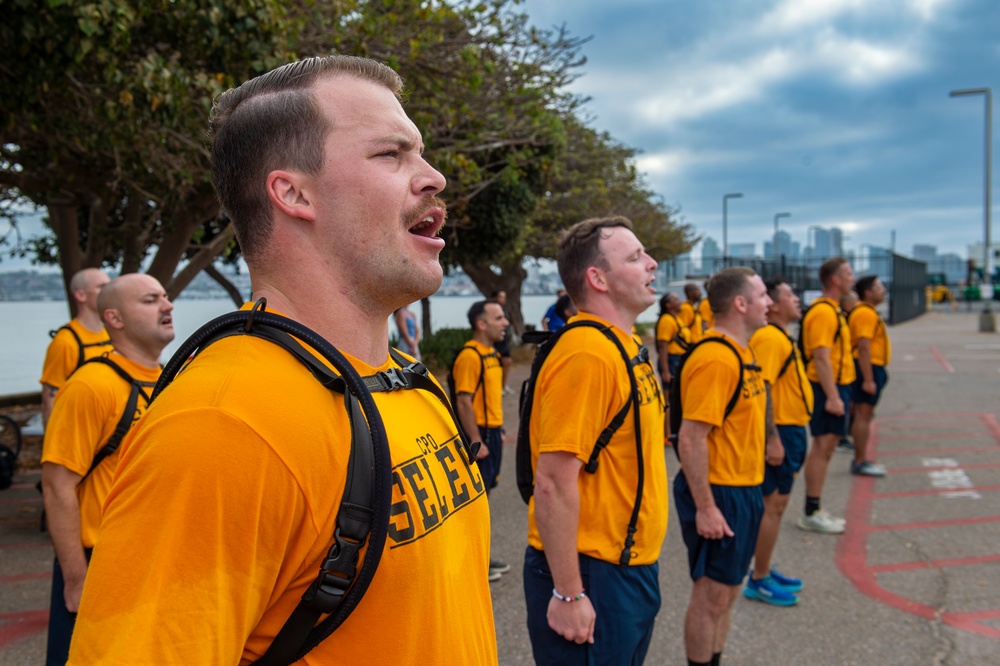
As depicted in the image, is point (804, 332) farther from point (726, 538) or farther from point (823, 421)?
point (726, 538)

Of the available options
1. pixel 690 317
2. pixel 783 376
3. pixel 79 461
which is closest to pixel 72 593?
pixel 79 461

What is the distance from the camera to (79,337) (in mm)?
6035

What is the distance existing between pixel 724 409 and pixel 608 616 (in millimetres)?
1385

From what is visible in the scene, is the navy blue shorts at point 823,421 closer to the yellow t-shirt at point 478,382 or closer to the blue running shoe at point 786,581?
the blue running shoe at point 786,581

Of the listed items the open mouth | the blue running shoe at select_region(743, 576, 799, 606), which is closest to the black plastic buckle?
the open mouth

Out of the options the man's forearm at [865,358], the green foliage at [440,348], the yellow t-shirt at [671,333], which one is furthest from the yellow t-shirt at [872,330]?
the green foliage at [440,348]

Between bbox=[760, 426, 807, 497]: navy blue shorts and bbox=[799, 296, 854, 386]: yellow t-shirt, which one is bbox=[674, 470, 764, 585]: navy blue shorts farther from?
bbox=[799, 296, 854, 386]: yellow t-shirt

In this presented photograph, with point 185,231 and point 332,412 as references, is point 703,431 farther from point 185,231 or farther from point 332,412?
point 185,231

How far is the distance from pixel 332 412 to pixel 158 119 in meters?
5.41

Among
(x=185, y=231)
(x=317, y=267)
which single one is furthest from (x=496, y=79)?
(x=317, y=267)

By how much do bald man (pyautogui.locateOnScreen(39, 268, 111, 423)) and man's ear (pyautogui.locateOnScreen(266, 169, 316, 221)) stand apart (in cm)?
529

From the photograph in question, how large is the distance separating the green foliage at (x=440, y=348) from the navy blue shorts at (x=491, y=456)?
9.70 metres

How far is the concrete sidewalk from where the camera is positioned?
430 centimetres

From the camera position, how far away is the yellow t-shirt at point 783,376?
5.53 meters
